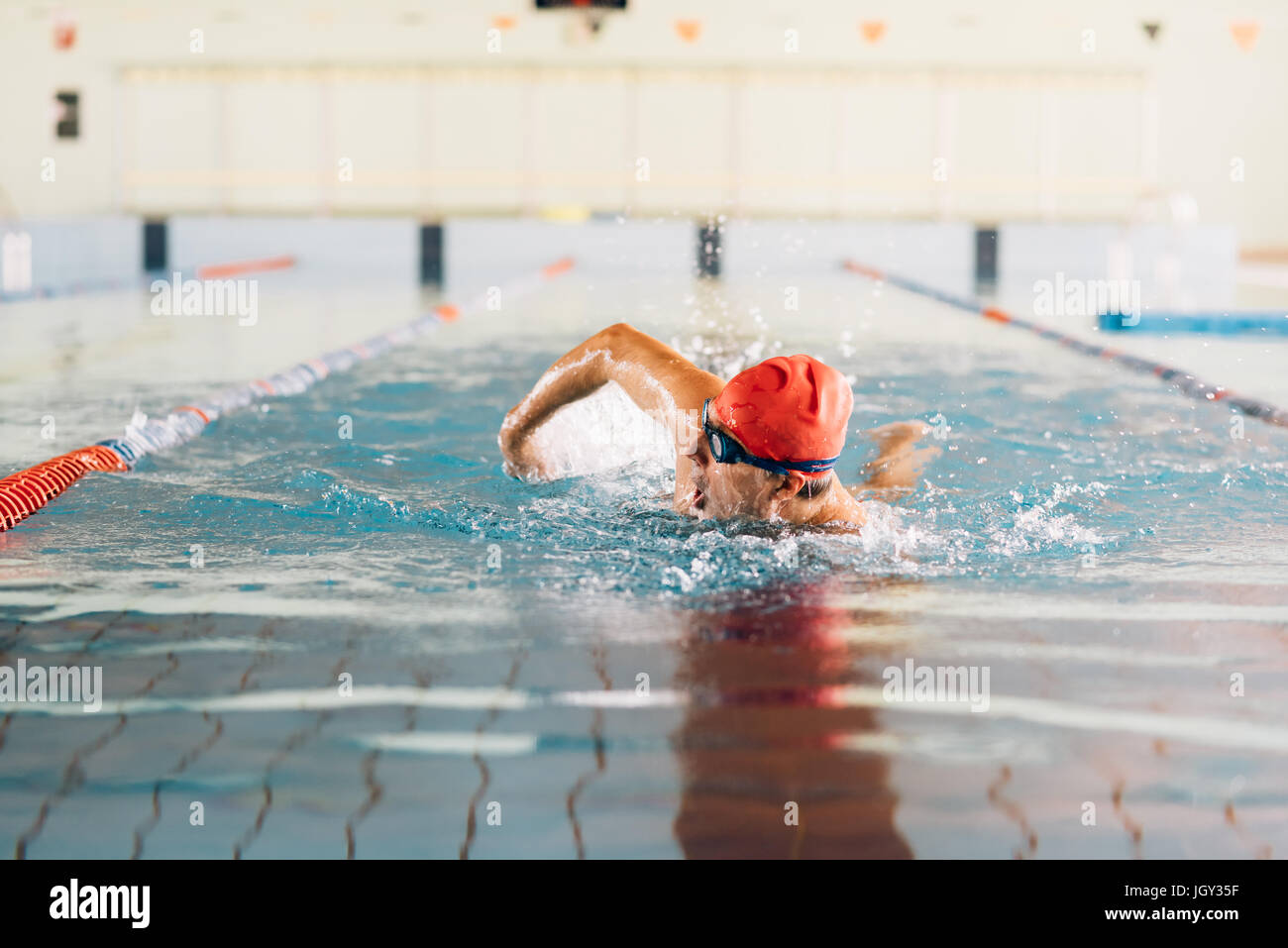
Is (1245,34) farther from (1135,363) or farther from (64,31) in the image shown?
(64,31)

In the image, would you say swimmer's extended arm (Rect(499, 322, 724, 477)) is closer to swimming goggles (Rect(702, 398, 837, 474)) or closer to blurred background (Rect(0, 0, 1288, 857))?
swimming goggles (Rect(702, 398, 837, 474))

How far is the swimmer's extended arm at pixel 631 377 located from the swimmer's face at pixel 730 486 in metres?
0.07

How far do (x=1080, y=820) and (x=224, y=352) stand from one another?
20.6 feet

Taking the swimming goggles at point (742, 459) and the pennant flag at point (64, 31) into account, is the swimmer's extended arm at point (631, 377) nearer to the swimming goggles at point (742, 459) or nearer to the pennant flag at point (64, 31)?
the swimming goggles at point (742, 459)

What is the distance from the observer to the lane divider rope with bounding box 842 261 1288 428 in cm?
534

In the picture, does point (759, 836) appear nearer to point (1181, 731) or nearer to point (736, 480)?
point (1181, 731)

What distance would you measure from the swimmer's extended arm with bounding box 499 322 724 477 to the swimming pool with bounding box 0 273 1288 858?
28 centimetres

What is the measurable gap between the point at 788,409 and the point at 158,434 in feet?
8.80

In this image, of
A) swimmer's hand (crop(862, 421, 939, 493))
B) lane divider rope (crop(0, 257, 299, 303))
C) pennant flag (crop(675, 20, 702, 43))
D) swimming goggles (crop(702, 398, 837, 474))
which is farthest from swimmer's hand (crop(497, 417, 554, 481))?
pennant flag (crop(675, 20, 702, 43))

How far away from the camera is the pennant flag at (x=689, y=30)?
731 inches

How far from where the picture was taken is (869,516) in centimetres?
317

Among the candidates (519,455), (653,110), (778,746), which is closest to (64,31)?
(653,110)

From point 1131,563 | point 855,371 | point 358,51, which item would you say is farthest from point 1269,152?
point 1131,563

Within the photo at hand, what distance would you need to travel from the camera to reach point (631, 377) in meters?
2.89
